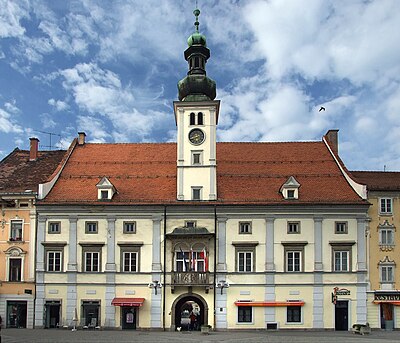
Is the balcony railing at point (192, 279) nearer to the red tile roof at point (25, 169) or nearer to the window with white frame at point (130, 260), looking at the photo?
the window with white frame at point (130, 260)

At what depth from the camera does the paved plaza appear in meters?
31.2

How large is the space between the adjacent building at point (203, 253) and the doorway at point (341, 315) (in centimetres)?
7

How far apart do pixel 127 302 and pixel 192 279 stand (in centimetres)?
505

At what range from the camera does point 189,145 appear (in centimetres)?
4188

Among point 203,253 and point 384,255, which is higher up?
point 203,253

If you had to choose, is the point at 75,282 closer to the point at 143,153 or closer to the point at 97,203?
the point at 97,203

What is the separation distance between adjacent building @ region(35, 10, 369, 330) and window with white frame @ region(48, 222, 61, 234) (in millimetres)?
77

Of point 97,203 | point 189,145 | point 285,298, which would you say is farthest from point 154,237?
point 285,298

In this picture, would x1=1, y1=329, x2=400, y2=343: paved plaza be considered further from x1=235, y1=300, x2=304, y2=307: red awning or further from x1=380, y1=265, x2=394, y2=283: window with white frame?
x1=380, y1=265, x2=394, y2=283: window with white frame

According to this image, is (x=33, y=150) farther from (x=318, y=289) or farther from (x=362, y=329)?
(x=362, y=329)

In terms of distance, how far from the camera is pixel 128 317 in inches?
1564

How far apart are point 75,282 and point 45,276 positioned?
236 centimetres

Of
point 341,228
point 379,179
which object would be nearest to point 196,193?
point 341,228

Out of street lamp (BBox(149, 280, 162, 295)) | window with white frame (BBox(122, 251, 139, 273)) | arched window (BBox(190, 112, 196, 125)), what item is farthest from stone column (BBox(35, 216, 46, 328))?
arched window (BBox(190, 112, 196, 125))
